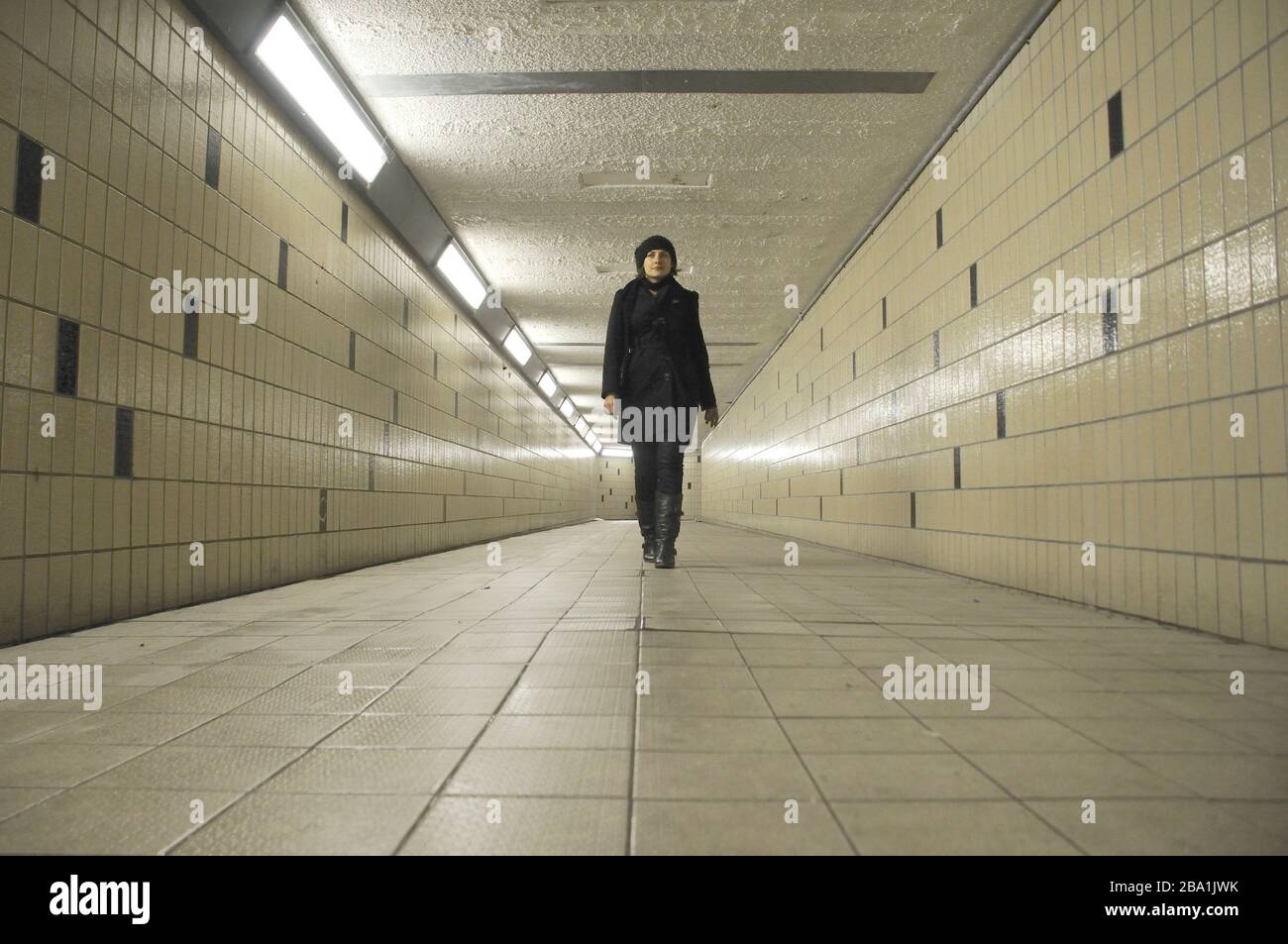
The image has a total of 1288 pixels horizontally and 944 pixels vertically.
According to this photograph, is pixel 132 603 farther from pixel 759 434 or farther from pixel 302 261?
pixel 759 434

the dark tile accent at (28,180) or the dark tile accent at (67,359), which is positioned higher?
the dark tile accent at (28,180)

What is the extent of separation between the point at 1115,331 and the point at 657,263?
254cm

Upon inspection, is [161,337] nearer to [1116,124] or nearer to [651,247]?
[651,247]

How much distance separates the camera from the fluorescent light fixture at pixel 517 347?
9.77 m

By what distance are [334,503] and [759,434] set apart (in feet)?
28.3

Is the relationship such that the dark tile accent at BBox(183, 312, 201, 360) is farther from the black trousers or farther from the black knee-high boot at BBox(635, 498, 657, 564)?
the black knee-high boot at BBox(635, 498, 657, 564)

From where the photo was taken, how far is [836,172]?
5.25 m

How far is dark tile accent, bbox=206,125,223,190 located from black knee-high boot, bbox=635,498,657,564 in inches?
115

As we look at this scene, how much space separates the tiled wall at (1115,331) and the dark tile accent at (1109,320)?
0.04 feet

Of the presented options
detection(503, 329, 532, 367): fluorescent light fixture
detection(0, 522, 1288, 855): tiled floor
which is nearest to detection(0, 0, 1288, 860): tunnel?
detection(0, 522, 1288, 855): tiled floor

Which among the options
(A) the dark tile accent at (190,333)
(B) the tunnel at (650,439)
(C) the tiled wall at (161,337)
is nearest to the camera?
(B) the tunnel at (650,439)

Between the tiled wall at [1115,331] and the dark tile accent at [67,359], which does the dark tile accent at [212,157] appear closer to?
the dark tile accent at [67,359]

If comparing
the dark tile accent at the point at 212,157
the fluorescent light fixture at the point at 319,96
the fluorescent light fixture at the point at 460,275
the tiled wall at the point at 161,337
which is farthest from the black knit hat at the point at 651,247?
the fluorescent light fixture at the point at 460,275
